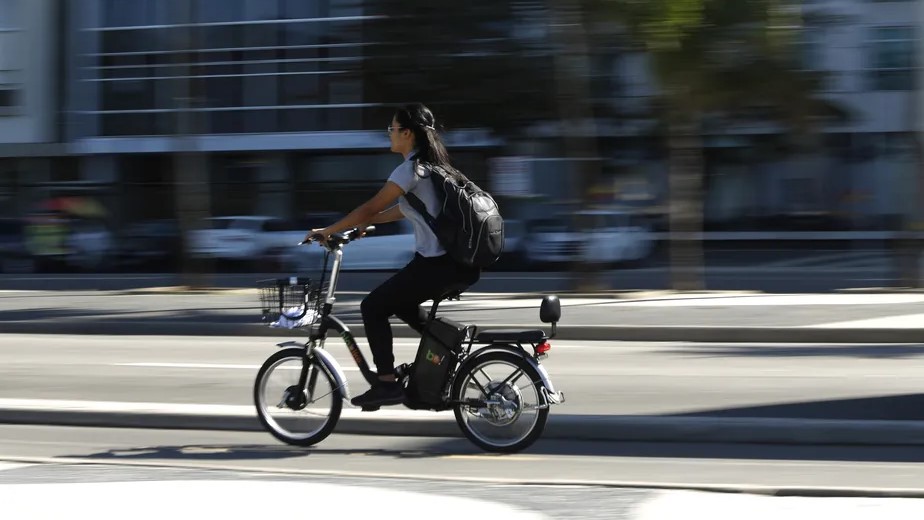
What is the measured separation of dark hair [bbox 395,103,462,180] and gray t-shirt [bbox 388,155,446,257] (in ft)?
0.30

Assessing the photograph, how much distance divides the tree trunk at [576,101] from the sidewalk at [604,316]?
794 mm

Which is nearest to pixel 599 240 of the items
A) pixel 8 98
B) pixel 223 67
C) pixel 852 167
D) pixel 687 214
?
pixel 687 214

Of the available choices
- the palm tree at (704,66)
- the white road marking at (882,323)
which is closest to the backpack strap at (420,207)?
the white road marking at (882,323)

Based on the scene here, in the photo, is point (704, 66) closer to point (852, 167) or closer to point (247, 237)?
point (247, 237)

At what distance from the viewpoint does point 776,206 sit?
40531mm

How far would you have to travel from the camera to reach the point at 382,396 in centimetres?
698

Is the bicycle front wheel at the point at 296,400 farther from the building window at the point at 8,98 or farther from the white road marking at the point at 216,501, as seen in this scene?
the building window at the point at 8,98

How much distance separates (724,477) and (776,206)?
35344 mm

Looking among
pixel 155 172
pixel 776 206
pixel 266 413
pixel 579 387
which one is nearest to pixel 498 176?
pixel 579 387

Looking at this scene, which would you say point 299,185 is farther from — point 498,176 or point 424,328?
point 424,328

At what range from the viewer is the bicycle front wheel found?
7.13m

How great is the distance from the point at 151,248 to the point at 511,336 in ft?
94.9

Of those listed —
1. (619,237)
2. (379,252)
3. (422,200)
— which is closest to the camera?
(422,200)

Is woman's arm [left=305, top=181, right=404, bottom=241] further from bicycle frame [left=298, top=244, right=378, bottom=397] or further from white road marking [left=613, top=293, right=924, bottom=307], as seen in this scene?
white road marking [left=613, top=293, right=924, bottom=307]
